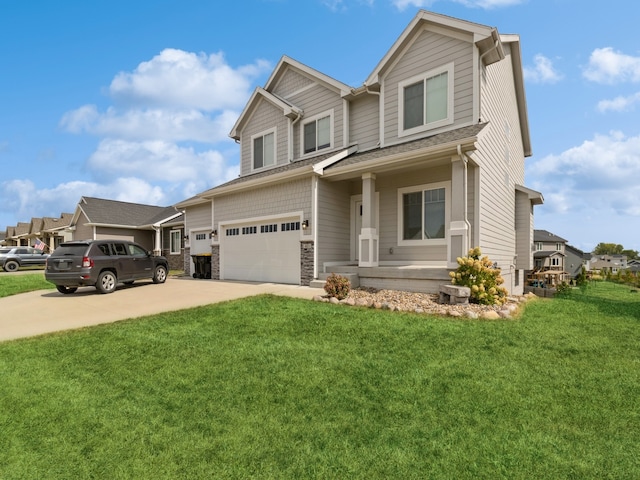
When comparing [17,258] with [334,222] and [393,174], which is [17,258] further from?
[393,174]

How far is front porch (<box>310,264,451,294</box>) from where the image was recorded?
8.70 meters

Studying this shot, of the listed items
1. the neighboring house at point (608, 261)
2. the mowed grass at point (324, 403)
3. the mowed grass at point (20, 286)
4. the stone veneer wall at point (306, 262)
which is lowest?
the neighboring house at point (608, 261)

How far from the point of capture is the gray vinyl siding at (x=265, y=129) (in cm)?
1453

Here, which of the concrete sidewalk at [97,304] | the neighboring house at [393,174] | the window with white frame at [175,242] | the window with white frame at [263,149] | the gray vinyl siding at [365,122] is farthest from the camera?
the window with white frame at [175,242]

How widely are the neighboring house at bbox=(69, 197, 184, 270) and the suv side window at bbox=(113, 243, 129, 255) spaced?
1134 cm

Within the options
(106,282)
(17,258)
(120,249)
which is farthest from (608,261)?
(17,258)

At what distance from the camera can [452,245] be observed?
28.6ft

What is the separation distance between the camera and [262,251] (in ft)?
42.5

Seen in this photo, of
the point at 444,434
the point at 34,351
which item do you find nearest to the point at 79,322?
the point at 34,351

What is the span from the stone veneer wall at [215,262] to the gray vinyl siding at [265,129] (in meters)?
3.89

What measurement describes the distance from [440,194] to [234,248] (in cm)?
832

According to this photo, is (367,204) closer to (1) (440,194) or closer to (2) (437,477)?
(1) (440,194)

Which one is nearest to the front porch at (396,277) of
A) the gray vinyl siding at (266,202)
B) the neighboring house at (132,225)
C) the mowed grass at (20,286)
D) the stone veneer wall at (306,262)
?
the stone veneer wall at (306,262)

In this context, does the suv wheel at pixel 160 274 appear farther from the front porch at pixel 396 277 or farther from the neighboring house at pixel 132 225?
the neighboring house at pixel 132 225
